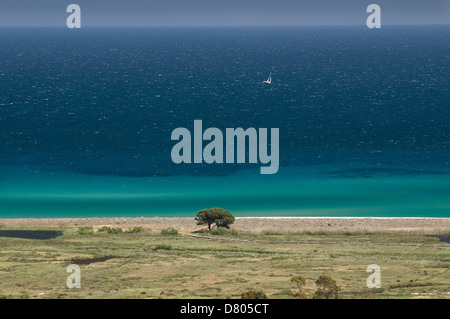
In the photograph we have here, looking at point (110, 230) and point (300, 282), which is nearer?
point (300, 282)

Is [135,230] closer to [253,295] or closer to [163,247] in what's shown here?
[163,247]

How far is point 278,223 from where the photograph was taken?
73.2 m

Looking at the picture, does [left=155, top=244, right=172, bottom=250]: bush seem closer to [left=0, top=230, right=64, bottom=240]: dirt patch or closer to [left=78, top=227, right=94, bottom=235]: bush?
[left=78, top=227, right=94, bottom=235]: bush

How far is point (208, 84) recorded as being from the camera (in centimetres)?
18075

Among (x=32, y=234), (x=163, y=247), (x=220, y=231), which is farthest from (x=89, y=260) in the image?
(x=220, y=231)

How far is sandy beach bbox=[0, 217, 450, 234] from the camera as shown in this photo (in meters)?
71.3

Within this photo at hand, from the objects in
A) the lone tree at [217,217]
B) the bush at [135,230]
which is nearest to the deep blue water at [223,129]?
the lone tree at [217,217]

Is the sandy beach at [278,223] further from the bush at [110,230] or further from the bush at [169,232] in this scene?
the bush at [110,230]

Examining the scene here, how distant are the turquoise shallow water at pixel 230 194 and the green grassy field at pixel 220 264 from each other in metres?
11.4

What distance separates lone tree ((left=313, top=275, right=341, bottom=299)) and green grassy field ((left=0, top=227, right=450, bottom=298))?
1.32m

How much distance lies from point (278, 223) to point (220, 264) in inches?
696

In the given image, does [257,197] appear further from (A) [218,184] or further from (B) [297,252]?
(B) [297,252]

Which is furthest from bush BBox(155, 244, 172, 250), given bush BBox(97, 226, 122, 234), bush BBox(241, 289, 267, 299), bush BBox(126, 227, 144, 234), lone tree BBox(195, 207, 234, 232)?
bush BBox(241, 289, 267, 299)

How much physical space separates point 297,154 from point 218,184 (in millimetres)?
19470
